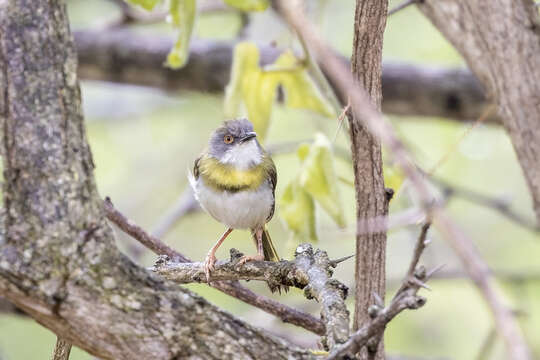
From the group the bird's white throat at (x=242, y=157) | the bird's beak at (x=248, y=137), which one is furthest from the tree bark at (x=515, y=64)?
the bird's beak at (x=248, y=137)

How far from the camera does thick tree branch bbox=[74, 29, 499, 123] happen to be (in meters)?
5.54

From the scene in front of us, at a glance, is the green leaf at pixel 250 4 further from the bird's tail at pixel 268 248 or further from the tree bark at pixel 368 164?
the bird's tail at pixel 268 248

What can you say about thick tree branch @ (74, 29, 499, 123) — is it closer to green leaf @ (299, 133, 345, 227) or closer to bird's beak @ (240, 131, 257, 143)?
bird's beak @ (240, 131, 257, 143)

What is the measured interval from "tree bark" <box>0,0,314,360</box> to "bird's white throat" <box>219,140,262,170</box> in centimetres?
208

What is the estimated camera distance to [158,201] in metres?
8.97

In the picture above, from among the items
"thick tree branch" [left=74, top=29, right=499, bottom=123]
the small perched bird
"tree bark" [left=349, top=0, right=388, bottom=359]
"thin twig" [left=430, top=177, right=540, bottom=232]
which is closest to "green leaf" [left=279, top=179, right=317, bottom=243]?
the small perched bird

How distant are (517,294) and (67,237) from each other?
15.5ft

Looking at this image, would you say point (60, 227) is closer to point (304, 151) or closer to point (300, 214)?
A: point (300, 214)

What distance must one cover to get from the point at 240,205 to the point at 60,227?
198cm

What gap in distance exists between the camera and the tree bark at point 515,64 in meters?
3.06

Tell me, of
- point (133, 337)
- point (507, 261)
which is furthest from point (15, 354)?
point (133, 337)

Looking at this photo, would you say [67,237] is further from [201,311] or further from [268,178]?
[268,178]

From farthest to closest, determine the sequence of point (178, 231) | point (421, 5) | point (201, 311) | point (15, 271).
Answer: point (178, 231), point (421, 5), point (201, 311), point (15, 271)

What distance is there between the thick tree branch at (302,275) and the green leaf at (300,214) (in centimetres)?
43
